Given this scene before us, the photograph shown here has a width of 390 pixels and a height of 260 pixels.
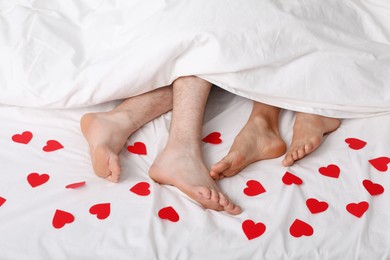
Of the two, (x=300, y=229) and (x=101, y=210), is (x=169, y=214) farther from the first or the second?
(x=300, y=229)

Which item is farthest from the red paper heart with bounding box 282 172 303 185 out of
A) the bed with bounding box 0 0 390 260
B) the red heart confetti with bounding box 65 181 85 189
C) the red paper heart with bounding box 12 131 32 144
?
the red paper heart with bounding box 12 131 32 144

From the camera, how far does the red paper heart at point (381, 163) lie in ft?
4.83

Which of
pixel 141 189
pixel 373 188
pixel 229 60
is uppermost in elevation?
pixel 229 60

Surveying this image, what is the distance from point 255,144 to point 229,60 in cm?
24

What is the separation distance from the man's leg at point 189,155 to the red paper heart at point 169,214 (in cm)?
6

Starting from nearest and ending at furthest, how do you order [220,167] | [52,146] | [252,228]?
[252,228]
[220,167]
[52,146]

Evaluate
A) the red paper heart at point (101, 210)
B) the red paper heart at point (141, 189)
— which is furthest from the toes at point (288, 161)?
the red paper heart at point (101, 210)

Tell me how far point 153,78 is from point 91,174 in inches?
12.9

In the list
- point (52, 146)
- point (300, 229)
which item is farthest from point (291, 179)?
point (52, 146)

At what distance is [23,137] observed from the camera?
155 cm

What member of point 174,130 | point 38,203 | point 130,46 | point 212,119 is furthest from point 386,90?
point 38,203

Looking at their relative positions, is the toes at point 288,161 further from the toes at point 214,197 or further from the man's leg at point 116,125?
the man's leg at point 116,125

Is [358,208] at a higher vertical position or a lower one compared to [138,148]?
lower

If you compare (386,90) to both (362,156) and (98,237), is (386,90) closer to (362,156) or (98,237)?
(362,156)
